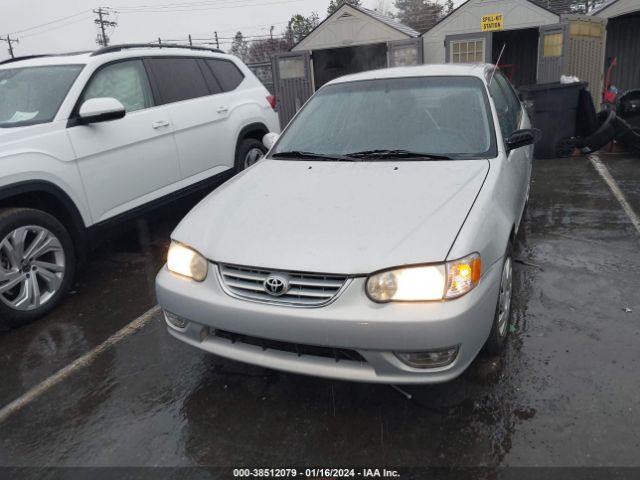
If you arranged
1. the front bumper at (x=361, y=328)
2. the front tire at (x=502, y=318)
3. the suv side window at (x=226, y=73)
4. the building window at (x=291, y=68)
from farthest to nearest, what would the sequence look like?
the building window at (x=291, y=68), the suv side window at (x=226, y=73), the front tire at (x=502, y=318), the front bumper at (x=361, y=328)

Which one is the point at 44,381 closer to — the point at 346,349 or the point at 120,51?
the point at 346,349

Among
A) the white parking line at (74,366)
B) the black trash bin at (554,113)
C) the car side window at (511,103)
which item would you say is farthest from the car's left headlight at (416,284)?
the black trash bin at (554,113)

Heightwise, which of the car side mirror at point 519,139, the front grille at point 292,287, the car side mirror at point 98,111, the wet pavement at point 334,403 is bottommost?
the wet pavement at point 334,403

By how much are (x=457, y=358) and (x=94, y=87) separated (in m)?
3.70

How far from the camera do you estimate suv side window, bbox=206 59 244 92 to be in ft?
19.2

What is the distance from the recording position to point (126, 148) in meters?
4.46

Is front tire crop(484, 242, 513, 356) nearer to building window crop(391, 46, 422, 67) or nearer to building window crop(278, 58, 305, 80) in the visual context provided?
building window crop(391, 46, 422, 67)

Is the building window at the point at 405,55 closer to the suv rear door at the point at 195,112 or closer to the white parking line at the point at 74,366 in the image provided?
the suv rear door at the point at 195,112

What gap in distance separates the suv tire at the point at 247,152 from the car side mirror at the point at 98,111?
181 cm

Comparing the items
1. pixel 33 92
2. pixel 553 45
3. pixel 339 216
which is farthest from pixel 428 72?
pixel 553 45

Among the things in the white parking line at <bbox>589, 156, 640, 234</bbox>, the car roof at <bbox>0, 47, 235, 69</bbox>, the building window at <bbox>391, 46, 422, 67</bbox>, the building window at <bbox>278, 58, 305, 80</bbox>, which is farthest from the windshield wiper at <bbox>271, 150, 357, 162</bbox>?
the building window at <bbox>278, 58, 305, 80</bbox>

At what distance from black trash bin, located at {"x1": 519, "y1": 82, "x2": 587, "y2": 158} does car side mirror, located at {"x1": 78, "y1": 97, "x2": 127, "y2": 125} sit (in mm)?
6116

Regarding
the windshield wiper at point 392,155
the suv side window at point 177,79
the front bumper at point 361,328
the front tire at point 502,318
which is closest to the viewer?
the front bumper at point 361,328

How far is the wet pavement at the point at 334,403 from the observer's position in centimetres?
237
